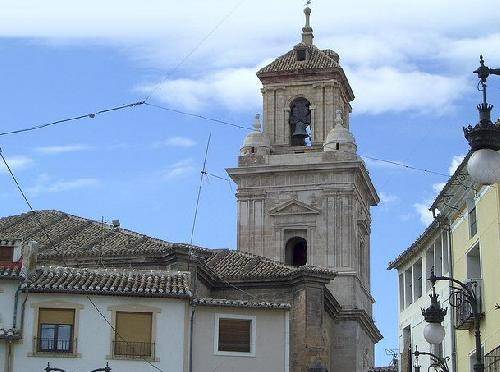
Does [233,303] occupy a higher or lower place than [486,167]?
higher

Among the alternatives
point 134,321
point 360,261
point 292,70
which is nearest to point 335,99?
point 292,70

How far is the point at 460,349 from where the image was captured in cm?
2817

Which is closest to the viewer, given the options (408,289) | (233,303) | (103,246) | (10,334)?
(10,334)

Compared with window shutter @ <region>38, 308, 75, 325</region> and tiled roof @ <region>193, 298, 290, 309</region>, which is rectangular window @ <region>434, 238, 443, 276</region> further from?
window shutter @ <region>38, 308, 75, 325</region>

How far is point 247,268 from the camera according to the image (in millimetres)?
45344

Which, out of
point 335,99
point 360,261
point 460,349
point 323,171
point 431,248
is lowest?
point 460,349

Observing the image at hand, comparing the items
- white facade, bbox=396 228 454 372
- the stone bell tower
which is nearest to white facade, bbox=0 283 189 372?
white facade, bbox=396 228 454 372

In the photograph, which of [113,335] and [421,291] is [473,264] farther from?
[113,335]

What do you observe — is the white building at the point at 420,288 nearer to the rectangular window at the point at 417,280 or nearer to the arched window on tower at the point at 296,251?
the rectangular window at the point at 417,280

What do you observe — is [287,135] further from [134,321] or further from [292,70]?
[134,321]

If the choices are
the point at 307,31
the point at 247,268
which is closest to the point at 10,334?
the point at 247,268

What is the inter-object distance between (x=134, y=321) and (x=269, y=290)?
9.63 meters

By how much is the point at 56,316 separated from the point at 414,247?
10.8 meters

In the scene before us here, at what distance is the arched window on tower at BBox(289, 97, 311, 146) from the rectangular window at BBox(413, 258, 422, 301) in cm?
2631
